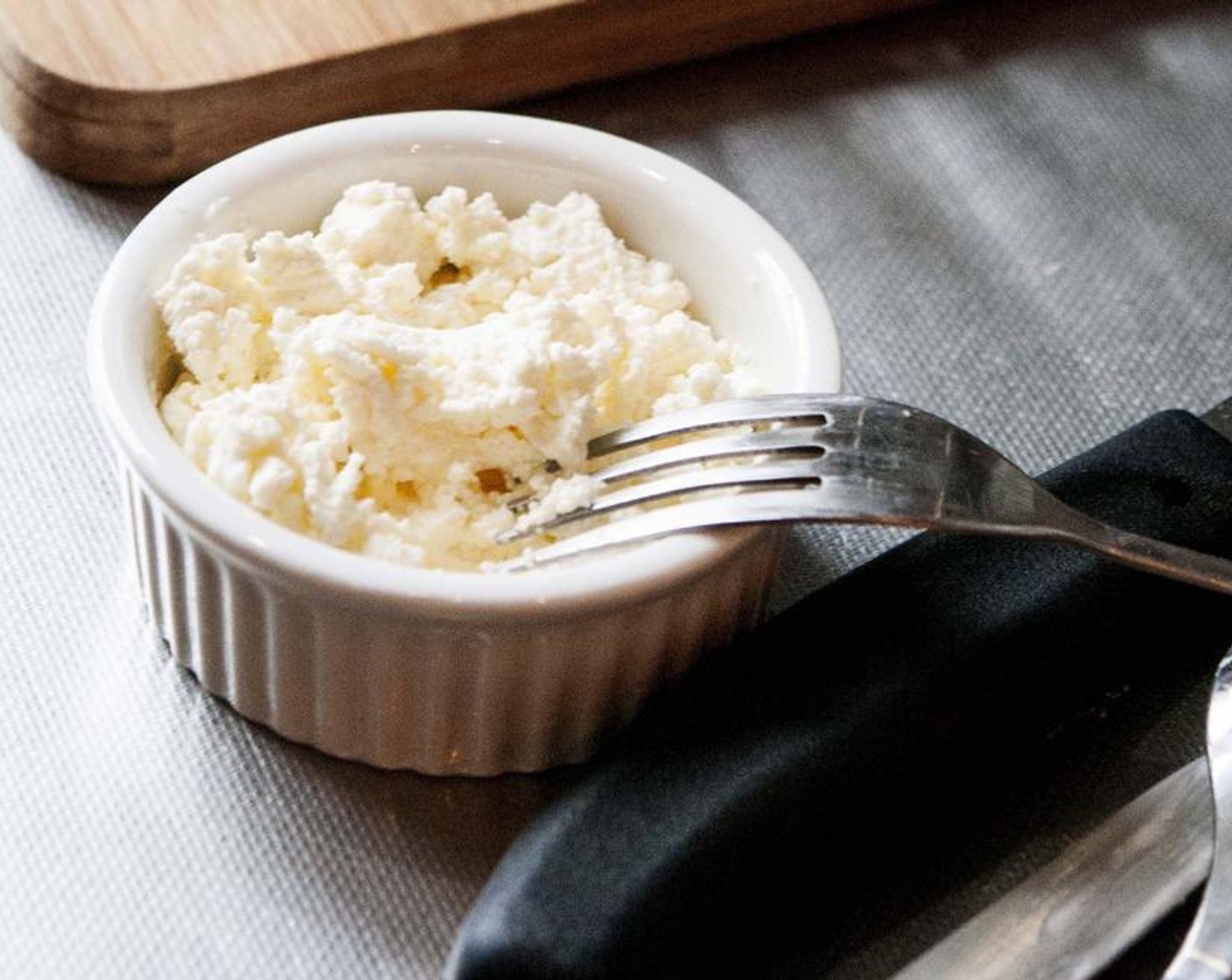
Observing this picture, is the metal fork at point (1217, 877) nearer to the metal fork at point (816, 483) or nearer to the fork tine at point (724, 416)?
the metal fork at point (816, 483)

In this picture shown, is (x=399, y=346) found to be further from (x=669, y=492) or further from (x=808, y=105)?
(x=808, y=105)

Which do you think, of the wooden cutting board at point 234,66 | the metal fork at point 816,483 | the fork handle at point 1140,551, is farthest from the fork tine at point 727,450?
the wooden cutting board at point 234,66

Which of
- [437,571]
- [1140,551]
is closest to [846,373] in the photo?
[1140,551]

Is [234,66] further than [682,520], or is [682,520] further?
[234,66]

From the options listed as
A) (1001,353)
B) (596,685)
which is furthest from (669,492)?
(1001,353)

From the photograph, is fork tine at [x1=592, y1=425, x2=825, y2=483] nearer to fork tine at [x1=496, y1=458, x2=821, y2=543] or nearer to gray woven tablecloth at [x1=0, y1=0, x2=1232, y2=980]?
fork tine at [x1=496, y1=458, x2=821, y2=543]

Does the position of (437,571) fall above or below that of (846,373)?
above

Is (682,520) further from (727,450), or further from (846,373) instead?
(846,373)
